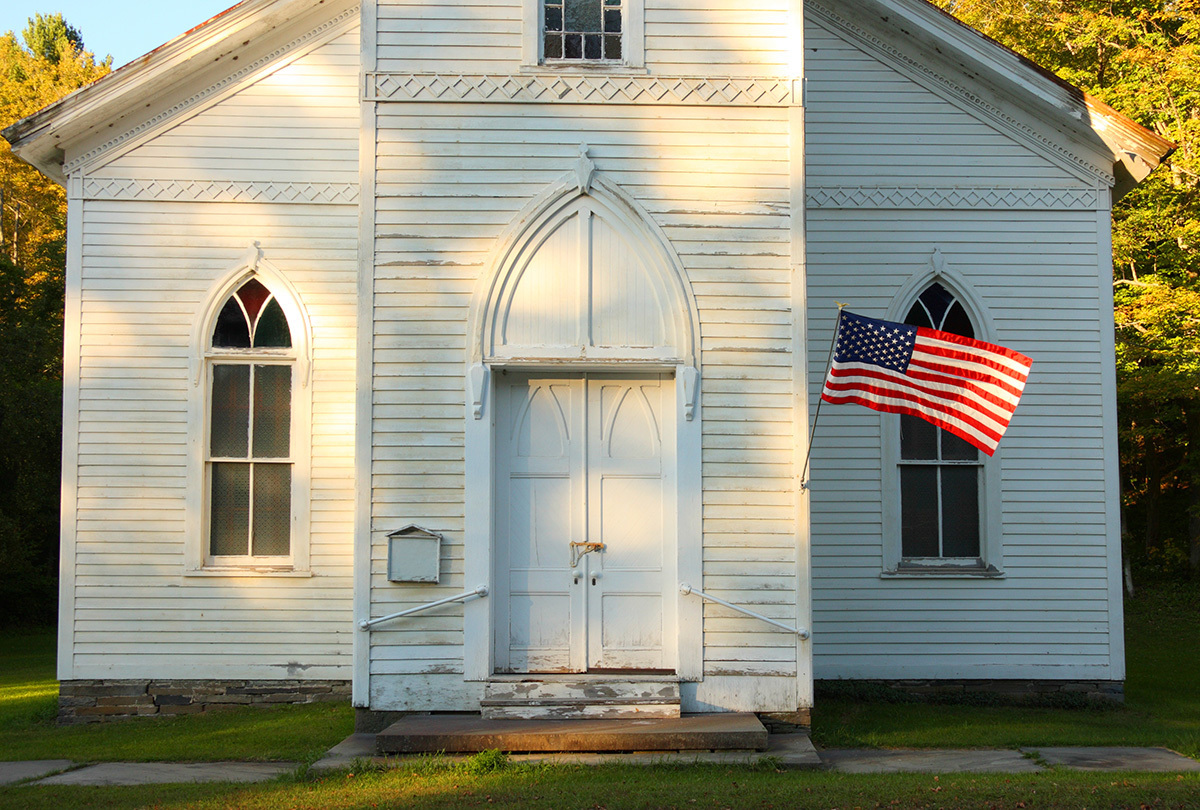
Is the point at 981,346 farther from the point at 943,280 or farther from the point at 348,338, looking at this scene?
the point at 348,338

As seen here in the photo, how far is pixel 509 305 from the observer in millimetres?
8734

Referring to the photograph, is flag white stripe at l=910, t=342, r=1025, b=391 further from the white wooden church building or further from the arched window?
the arched window

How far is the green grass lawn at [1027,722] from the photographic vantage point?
8.65m

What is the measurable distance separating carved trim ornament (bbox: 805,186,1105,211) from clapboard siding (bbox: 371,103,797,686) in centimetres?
257

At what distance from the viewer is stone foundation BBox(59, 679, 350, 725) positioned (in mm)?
10625

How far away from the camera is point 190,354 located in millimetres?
10938

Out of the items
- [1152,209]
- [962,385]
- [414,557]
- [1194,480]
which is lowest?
[414,557]

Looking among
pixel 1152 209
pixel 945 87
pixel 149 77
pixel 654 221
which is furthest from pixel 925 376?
pixel 1152 209

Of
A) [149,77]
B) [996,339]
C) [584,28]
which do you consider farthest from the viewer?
[996,339]

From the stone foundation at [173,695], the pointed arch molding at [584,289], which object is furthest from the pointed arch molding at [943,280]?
the stone foundation at [173,695]

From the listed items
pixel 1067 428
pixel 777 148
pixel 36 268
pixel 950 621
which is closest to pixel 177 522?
pixel 777 148

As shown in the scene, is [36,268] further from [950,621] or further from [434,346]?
[950,621]

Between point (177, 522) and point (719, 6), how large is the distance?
7.33 m

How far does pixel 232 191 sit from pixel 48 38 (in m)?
37.6
